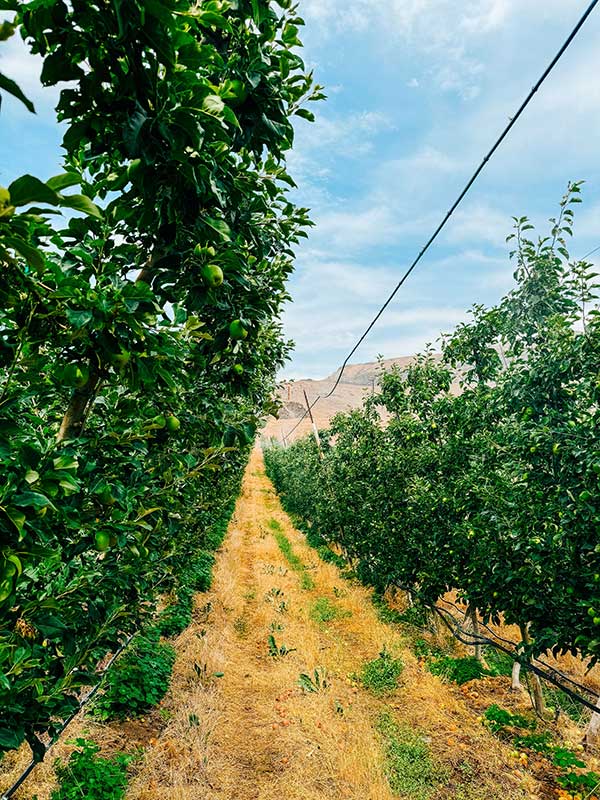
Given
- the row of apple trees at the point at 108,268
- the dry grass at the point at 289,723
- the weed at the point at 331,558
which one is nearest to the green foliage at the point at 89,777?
the dry grass at the point at 289,723

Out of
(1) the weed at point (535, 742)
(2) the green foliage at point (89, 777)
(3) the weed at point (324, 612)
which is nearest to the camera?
(2) the green foliage at point (89, 777)

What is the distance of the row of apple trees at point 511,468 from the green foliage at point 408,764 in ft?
5.42

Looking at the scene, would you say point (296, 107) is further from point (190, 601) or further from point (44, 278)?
point (190, 601)

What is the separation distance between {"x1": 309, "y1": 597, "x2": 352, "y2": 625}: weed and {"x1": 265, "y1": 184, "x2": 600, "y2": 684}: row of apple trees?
3.39ft

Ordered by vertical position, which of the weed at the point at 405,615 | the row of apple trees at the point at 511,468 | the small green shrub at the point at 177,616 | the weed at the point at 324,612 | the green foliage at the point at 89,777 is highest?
the row of apple trees at the point at 511,468

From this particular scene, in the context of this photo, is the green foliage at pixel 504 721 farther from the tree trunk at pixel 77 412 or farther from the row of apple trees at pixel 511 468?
the tree trunk at pixel 77 412

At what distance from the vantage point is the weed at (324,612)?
28.6 ft

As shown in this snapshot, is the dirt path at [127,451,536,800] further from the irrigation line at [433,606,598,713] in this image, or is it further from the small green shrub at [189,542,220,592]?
the irrigation line at [433,606,598,713]

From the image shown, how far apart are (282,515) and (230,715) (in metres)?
18.2

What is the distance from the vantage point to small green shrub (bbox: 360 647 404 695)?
20.4ft

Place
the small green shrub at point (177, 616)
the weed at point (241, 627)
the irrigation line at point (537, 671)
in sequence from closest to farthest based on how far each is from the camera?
the irrigation line at point (537, 671), the small green shrub at point (177, 616), the weed at point (241, 627)

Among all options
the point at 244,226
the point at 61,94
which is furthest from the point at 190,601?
the point at 61,94

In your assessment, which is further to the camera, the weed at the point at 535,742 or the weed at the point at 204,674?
the weed at the point at 204,674

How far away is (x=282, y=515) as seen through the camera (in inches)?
923
